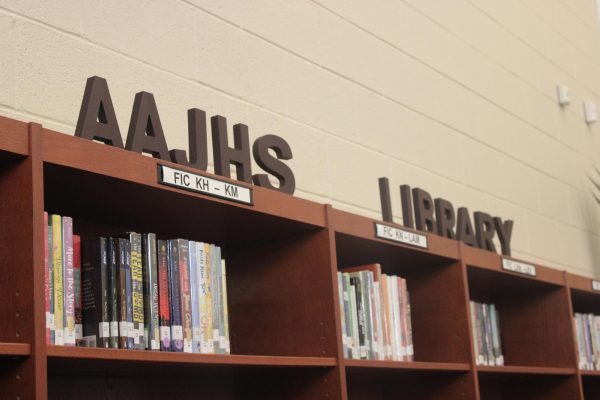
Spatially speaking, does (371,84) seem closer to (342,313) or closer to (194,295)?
(342,313)

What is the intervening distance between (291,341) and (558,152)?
2.93 metres

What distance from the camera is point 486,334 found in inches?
116

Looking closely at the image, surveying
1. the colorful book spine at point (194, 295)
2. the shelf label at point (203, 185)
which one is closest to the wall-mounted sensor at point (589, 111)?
the shelf label at point (203, 185)

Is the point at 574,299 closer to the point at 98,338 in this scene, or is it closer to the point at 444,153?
the point at 444,153

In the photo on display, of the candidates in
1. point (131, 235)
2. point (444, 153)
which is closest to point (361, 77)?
point (444, 153)

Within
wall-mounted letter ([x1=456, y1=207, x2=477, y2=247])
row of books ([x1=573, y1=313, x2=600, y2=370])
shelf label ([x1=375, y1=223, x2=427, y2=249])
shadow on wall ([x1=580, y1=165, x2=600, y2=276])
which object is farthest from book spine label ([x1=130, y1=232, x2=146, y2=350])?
shadow on wall ([x1=580, y1=165, x2=600, y2=276])

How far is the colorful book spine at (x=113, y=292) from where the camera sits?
159 centimetres

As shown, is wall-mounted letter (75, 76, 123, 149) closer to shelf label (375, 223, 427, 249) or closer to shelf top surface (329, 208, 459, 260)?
shelf top surface (329, 208, 459, 260)

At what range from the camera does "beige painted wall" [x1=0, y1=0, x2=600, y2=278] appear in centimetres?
210

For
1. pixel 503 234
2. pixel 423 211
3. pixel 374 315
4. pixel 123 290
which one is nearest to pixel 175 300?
pixel 123 290

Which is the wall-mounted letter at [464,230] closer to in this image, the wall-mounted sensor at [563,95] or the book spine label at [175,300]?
the book spine label at [175,300]

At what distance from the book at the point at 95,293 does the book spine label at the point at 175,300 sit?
0.16 m

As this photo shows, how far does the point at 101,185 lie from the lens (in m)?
1.61

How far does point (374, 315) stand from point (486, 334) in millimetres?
785
